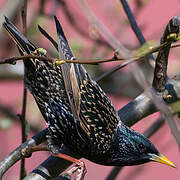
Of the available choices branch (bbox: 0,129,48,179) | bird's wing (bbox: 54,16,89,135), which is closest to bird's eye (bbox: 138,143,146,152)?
bird's wing (bbox: 54,16,89,135)

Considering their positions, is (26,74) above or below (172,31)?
above

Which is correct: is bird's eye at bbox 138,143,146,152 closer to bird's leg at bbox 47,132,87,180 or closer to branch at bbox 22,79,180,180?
branch at bbox 22,79,180,180

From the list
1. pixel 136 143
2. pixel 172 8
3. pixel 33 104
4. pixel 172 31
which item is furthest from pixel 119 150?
pixel 172 8

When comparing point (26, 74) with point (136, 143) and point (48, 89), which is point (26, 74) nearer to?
point (48, 89)

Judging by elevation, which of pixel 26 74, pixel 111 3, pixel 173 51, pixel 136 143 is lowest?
pixel 136 143

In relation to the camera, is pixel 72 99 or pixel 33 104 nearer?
pixel 72 99

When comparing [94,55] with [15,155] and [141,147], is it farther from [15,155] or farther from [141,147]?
[15,155]

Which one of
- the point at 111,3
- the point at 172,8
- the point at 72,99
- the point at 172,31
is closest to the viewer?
the point at 172,31

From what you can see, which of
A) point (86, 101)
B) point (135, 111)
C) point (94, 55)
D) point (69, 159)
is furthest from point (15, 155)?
point (94, 55)

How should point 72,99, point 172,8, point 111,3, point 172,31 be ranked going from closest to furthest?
point 172,31, point 72,99, point 111,3, point 172,8
